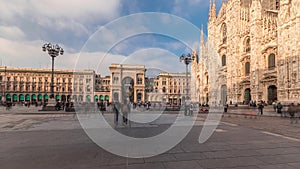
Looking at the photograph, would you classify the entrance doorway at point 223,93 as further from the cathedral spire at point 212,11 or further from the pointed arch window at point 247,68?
the cathedral spire at point 212,11

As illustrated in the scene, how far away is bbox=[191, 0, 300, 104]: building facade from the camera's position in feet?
86.4

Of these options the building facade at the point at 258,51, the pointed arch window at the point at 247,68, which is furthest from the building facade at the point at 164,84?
the pointed arch window at the point at 247,68

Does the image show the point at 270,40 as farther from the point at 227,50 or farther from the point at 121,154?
the point at 121,154

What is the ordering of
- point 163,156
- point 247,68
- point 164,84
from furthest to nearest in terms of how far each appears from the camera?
point 247,68, point 164,84, point 163,156

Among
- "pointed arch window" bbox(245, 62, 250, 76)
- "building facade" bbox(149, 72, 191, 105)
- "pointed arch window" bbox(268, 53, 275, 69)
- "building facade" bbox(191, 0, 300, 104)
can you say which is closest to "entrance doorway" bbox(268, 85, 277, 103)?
"building facade" bbox(191, 0, 300, 104)

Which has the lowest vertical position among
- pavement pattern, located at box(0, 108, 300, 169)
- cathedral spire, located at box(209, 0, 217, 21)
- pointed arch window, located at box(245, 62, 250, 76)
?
pavement pattern, located at box(0, 108, 300, 169)

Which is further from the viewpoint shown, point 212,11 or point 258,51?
point 212,11

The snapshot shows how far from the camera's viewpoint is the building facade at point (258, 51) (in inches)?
1037

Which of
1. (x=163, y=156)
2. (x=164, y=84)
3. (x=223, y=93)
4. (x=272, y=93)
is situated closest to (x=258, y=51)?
(x=272, y=93)

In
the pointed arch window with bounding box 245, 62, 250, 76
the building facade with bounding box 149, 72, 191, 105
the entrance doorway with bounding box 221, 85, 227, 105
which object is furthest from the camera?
the entrance doorway with bounding box 221, 85, 227, 105

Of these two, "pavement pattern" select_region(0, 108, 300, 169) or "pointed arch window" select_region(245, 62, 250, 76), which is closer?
"pavement pattern" select_region(0, 108, 300, 169)

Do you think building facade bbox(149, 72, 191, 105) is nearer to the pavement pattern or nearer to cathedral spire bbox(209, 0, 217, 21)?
the pavement pattern

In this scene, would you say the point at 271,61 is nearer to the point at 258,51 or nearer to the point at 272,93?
the point at 258,51

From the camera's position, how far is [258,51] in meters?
33.6
